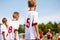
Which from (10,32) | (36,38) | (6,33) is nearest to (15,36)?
(10,32)

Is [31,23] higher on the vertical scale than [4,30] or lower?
higher

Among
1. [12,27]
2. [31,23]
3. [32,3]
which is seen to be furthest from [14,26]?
[32,3]

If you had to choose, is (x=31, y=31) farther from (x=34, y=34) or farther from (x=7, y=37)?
(x=7, y=37)

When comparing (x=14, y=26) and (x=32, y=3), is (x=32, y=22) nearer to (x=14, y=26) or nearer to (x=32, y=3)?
(x=32, y=3)

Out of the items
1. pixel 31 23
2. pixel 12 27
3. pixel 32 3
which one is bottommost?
pixel 12 27

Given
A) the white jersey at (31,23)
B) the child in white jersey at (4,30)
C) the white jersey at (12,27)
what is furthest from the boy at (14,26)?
the white jersey at (31,23)

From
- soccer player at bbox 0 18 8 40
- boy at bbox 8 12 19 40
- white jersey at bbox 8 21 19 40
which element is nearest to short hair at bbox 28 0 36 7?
boy at bbox 8 12 19 40

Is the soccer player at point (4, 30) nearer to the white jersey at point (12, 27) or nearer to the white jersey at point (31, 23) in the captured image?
the white jersey at point (12, 27)

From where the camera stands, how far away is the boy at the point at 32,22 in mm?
5156

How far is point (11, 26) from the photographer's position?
6203 millimetres

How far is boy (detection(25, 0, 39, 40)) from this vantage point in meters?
5.16

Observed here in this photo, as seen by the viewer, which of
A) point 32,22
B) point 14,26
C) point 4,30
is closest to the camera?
point 32,22

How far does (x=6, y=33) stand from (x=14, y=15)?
0.92 metres

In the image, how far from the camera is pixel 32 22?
521 centimetres
